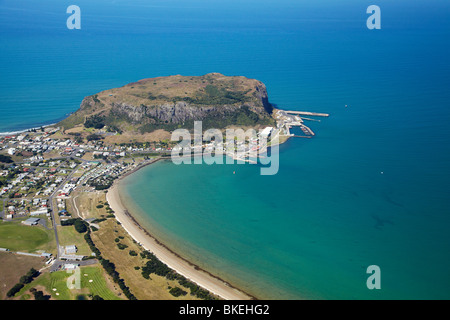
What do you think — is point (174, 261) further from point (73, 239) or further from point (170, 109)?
point (170, 109)

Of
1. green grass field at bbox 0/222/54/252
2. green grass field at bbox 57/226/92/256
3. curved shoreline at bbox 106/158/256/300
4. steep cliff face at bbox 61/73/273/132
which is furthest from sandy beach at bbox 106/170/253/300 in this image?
steep cliff face at bbox 61/73/273/132

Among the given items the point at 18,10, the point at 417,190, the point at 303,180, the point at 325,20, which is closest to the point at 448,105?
the point at 417,190

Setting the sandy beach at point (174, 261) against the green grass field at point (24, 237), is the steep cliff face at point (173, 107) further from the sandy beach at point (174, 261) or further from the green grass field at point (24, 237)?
the green grass field at point (24, 237)

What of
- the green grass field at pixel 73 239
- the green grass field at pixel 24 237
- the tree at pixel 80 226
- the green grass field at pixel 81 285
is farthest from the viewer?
the tree at pixel 80 226

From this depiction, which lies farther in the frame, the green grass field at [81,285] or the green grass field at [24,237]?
the green grass field at [24,237]

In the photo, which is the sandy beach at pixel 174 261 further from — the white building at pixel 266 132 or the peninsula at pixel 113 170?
the white building at pixel 266 132

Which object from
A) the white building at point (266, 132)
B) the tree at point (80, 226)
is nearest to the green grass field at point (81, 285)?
the tree at point (80, 226)

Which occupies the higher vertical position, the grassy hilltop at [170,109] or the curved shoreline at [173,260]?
the grassy hilltop at [170,109]

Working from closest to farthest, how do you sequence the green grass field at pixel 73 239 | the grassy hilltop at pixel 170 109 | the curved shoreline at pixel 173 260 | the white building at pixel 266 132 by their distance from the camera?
the curved shoreline at pixel 173 260 → the green grass field at pixel 73 239 → the white building at pixel 266 132 → the grassy hilltop at pixel 170 109

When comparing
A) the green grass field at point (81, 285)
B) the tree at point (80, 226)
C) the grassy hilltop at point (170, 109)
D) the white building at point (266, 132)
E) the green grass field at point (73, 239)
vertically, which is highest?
the grassy hilltop at point (170, 109)
